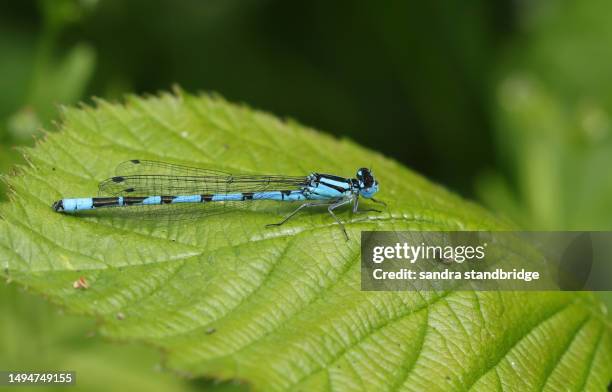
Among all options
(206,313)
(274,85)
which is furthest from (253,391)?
(274,85)

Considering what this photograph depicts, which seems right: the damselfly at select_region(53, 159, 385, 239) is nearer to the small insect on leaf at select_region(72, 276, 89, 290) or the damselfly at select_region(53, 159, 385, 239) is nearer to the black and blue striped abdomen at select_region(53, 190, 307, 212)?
the black and blue striped abdomen at select_region(53, 190, 307, 212)

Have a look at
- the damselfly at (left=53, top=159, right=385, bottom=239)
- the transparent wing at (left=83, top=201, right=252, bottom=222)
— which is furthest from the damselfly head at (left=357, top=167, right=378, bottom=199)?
the transparent wing at (left=83, top=201, right=252, bottom=222)

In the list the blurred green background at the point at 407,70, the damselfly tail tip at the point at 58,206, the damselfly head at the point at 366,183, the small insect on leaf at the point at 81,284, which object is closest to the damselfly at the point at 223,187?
the damselfly head at the point at 366,183

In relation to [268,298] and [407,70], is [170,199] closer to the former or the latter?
[268,298]

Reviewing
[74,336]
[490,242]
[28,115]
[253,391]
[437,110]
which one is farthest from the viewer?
[437,110]

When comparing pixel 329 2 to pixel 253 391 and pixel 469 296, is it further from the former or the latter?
pixel 253 391

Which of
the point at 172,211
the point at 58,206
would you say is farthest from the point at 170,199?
the point at 58,206

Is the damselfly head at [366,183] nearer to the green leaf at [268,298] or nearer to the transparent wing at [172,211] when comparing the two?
the green leaf at [268,298]
